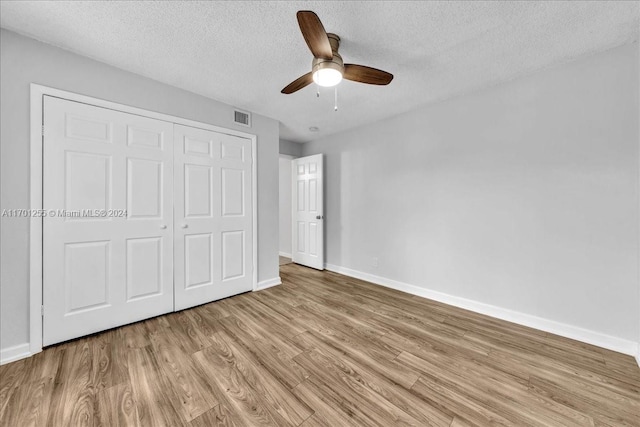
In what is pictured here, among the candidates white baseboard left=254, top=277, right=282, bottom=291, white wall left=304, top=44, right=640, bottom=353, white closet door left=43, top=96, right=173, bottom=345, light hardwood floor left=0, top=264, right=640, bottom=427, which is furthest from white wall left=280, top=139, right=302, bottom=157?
light hardwood floor left=0, top=264, right=640, bottom=427

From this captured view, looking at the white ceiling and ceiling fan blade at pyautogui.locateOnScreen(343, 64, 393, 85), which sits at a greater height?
the white ceiling

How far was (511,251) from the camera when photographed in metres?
2.48

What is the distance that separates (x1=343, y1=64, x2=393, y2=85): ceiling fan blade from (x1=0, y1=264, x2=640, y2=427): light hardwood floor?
225cm

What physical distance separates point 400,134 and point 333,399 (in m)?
3.16

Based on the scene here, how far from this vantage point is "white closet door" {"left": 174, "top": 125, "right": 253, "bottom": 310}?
2.67 m

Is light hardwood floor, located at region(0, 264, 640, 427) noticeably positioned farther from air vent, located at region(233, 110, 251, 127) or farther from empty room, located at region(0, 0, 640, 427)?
air vent, located at region(233, 110, 251, 127)

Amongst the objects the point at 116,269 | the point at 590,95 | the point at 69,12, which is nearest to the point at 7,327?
the point at 116,269

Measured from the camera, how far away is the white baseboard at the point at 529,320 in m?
1.95

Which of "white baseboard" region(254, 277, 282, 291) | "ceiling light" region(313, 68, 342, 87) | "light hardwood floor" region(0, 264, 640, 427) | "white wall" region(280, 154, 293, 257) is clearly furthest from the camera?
"white wall" region(280, 154, 293, 257)

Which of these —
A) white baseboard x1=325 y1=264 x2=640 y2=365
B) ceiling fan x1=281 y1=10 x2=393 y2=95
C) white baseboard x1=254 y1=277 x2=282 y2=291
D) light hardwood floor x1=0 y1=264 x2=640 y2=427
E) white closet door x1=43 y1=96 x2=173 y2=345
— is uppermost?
ceiling fan x1=281 y1=10 x2=393 y2=95

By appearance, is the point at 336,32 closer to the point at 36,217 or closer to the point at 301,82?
the point at 301,82

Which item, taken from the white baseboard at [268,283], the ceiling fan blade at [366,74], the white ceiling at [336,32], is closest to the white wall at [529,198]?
the white ceiling at [336,32]

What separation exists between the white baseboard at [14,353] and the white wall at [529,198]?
12.1 ft

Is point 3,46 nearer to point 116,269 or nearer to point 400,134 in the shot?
point 116,269
